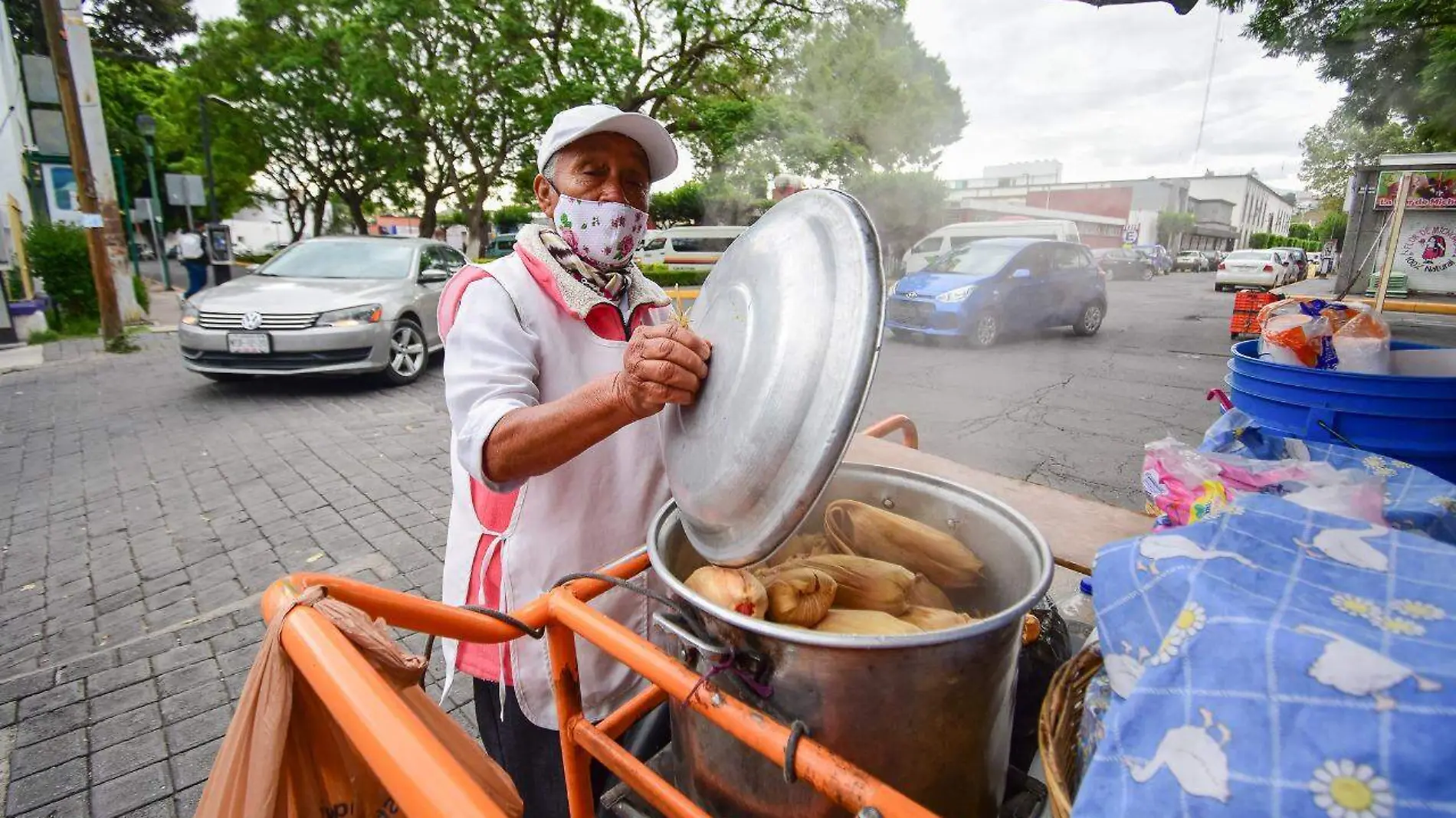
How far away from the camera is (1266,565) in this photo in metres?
0.73

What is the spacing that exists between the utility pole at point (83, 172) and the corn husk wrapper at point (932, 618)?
11652 millimetres

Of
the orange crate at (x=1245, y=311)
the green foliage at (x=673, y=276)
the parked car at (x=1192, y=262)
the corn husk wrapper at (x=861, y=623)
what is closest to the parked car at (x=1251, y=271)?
the orange crate at (x=1245, y=311)

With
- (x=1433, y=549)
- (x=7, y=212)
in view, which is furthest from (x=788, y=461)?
(x=7, y=212)

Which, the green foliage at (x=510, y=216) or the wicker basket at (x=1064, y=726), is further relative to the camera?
the green foliage at (x=510, y=216)

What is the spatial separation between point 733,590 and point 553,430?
41cm

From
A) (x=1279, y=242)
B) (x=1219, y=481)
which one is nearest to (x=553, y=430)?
(x=1219, y=481)

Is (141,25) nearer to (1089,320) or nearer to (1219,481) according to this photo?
(1089,320)

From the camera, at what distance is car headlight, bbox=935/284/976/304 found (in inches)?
372

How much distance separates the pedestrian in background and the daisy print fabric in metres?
18.2

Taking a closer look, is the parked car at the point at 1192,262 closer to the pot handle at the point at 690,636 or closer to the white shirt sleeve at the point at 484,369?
the white shirt sleeve at the point at 484,369

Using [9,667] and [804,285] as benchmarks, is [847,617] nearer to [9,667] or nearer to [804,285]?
[804,285]

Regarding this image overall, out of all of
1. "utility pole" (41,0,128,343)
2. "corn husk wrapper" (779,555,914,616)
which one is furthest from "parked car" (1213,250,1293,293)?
"utility pole" (41,0,128,343)

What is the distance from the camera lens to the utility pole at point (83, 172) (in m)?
8.66

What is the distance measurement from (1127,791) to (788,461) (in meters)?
0.47
